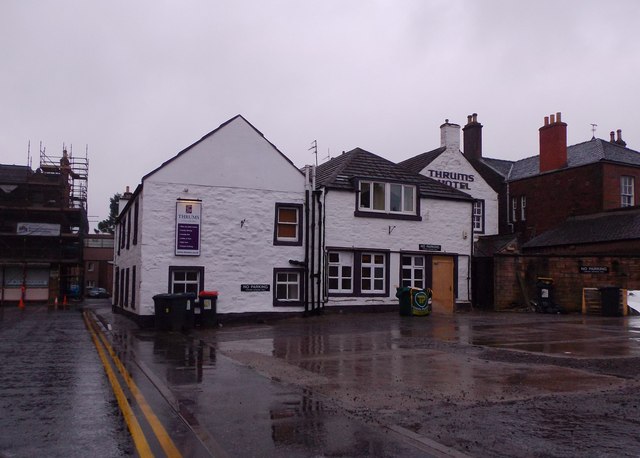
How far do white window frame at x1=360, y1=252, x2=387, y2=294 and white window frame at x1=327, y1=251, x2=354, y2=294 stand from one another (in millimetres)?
511

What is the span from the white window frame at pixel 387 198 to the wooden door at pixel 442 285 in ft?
8.38

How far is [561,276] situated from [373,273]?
313 inches

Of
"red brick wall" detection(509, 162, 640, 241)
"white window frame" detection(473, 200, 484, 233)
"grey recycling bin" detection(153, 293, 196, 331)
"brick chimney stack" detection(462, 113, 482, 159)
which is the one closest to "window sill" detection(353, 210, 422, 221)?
"grey recycling bin" detection(153, 293, 196, 331)

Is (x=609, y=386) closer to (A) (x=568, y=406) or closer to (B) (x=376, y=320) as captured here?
(A) (x=568, y=406)

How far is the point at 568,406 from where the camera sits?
8.37 meters

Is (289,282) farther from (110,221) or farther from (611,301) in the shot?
(110,221)

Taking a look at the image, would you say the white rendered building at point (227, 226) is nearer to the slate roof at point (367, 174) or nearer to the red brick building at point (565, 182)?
the slate roof at point (367, 174)

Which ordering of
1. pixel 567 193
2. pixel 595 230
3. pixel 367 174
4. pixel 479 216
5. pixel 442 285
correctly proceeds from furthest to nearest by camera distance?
1. pixel 479 216
2. pixel 567 193
3. pixel 595 230
4. pixel 442 285
5. pixel 367 174

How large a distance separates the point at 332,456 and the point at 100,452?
2.33 metres

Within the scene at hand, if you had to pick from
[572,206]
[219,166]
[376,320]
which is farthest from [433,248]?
[572,206]

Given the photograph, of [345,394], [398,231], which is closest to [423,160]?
[398,231]

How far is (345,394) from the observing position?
9.39 m

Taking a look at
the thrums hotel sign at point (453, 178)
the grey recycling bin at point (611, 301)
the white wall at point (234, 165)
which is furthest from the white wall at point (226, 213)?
the thrums hotel sign at point (453, 178)

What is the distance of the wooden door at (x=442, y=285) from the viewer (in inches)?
1091
